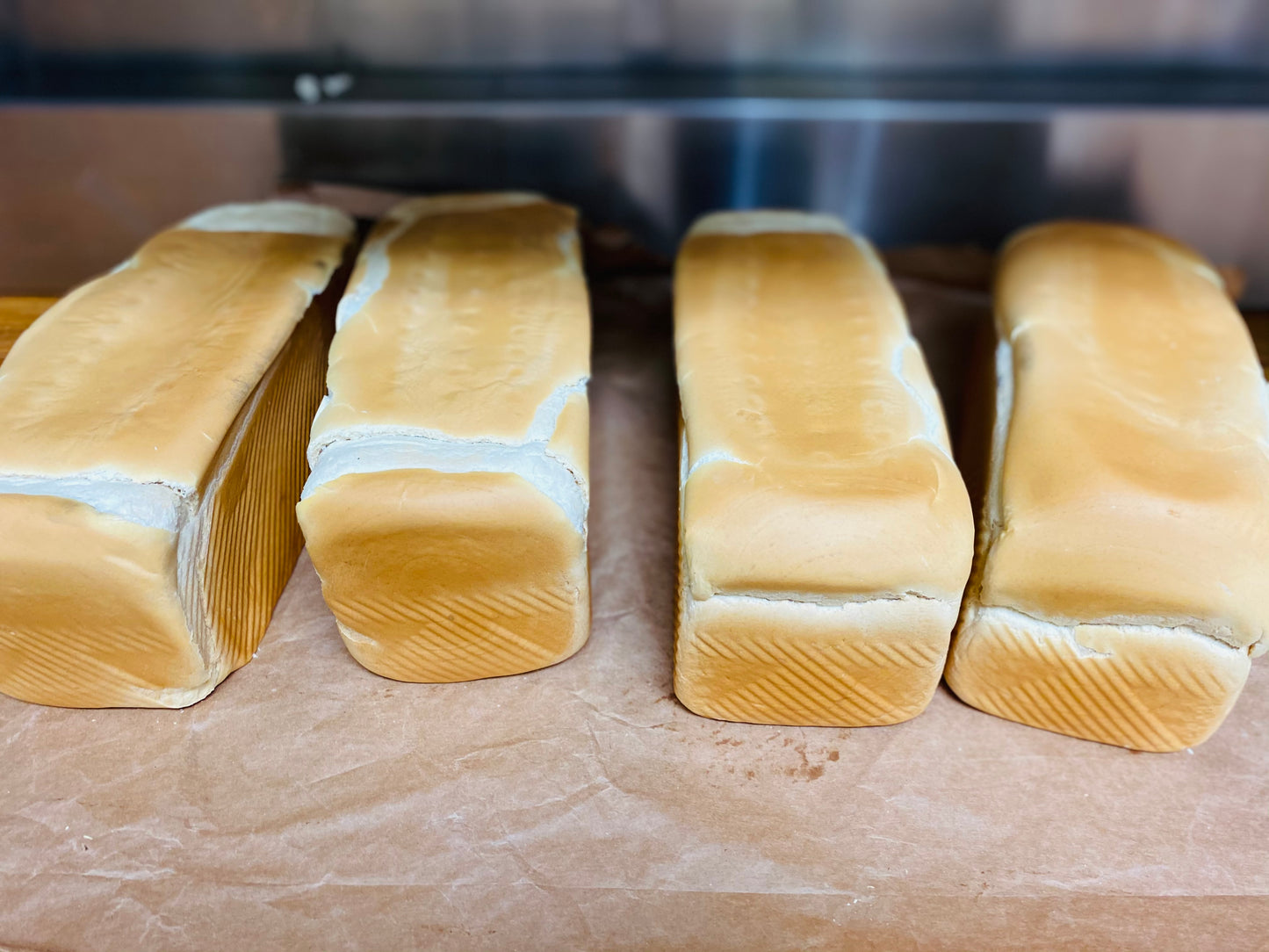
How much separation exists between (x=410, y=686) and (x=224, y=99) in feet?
4.90

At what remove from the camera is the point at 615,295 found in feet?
7.75

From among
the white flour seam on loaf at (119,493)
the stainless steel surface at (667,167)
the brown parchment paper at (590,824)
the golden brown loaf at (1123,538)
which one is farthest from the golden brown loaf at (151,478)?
the golden brown loaf at (1123,538)

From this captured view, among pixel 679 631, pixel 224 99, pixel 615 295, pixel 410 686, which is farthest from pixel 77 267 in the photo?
pixel 679 631

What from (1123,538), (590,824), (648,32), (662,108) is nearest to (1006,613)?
(1123,538)

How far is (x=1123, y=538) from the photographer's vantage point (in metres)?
1.36

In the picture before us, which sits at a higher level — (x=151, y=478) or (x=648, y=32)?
(x=648, y=32)

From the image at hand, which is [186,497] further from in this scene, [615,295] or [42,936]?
[615,295]

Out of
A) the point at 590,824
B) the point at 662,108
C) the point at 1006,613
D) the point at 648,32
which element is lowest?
the point at 590,824

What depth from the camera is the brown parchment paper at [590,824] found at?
4.08 feet

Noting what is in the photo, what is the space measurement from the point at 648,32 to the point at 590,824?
176 centimetres

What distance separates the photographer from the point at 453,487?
1.41 metres

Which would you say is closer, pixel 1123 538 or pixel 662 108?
pixel 1123 538

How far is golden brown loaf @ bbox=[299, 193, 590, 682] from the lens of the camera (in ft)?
4.62

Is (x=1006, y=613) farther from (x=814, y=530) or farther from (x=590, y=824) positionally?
(x=590, y=824)
